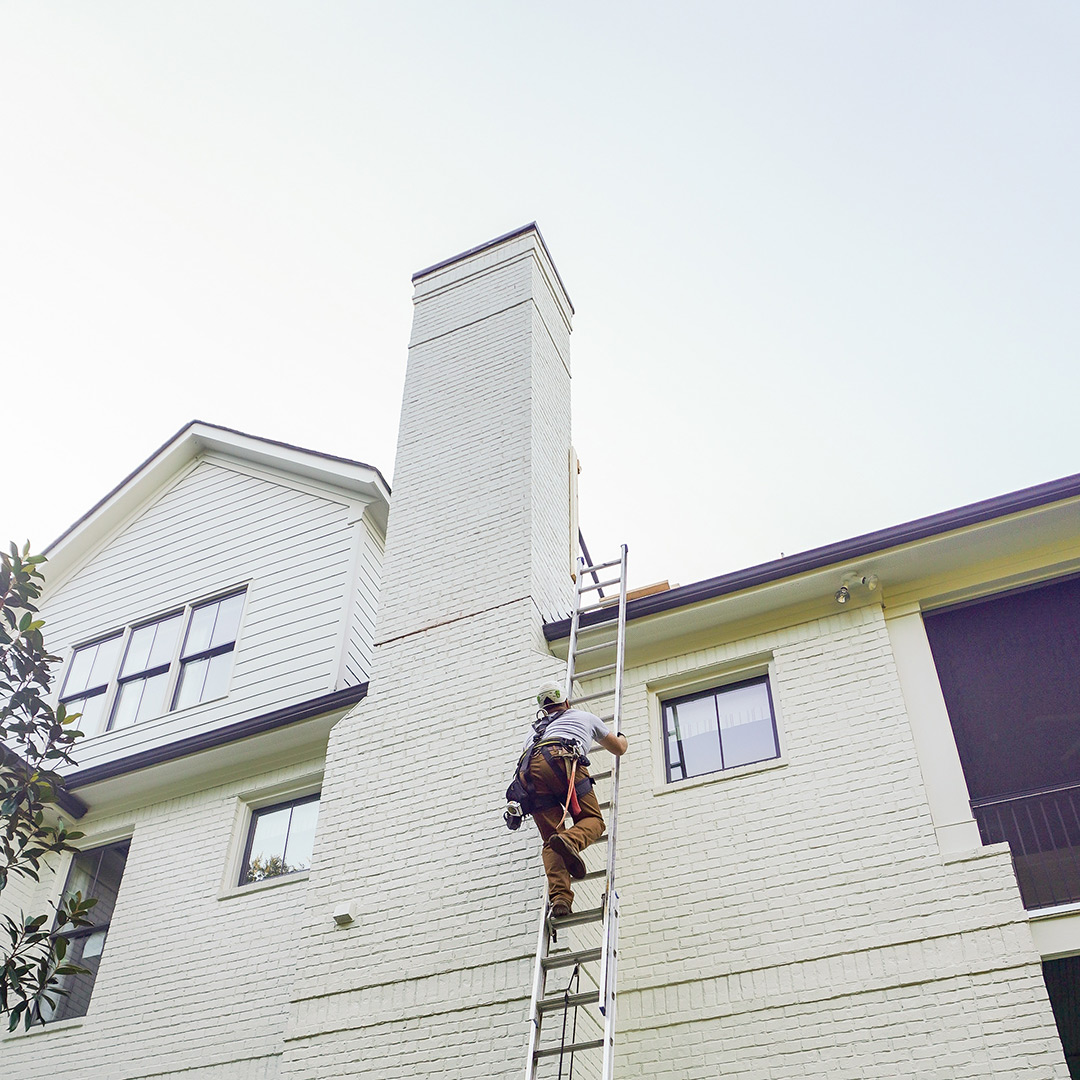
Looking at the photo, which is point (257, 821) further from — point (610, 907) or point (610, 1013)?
point (610, 1013)

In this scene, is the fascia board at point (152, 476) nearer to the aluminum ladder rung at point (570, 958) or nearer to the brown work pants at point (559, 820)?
the brown work pants at point (559, 820)

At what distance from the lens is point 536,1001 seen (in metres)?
6.55

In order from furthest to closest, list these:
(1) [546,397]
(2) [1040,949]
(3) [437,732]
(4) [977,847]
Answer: (1) [546,397] < (3) [437,732] < (4) [977,847] < (2) [1040,949]

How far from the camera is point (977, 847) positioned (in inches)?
294

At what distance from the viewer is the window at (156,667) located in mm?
12719

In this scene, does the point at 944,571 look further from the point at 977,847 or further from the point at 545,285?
the point at 545,285

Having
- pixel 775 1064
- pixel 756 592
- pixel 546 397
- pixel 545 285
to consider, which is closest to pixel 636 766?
pixel 756 592

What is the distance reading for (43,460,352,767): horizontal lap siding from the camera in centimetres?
1207

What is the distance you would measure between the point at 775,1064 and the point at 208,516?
9.93 m

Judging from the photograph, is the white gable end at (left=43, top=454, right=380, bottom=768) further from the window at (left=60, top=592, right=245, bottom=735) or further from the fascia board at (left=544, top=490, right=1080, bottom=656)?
the fascia board at (left=544, top=490, right=1080, bottom=656)

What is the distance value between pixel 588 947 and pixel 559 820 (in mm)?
1061

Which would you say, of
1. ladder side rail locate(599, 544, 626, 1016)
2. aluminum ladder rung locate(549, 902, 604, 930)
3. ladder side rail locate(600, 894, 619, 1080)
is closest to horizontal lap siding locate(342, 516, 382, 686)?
ladder side rail locate(599, 544, 626, 1016)

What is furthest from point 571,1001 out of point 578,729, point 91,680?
point 91,680

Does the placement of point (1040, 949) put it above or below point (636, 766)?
below
